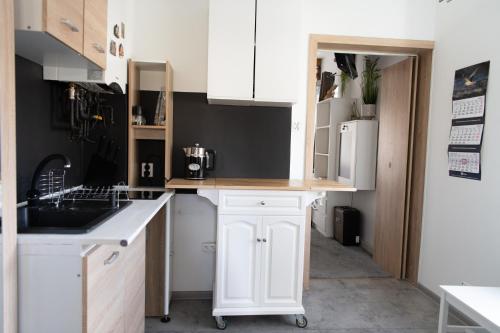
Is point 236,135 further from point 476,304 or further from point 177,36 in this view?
point 476,304

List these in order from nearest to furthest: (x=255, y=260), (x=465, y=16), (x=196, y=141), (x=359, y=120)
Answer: (x=255, y=260) → (x=465, y=16) → (x=196, y=141) → (x=359, y=120)

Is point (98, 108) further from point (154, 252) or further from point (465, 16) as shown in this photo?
point (465, 16)

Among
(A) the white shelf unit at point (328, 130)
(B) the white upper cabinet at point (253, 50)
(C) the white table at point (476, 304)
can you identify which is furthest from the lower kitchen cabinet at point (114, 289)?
(A) the white shelf unit at point (328, 130)

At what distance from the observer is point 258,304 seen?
227 centimetres

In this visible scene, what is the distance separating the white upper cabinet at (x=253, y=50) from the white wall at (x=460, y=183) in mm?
1294

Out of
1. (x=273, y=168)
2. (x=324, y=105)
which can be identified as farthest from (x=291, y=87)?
(x=324, y=105)

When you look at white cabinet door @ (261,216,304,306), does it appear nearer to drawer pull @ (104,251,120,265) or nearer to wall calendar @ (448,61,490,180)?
drawer pull @ (104,251,120,265)

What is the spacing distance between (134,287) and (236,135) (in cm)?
139

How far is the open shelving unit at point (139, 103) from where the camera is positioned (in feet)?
7.46

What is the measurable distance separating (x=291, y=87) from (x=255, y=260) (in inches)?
48.8

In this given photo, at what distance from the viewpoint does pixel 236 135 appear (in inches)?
106

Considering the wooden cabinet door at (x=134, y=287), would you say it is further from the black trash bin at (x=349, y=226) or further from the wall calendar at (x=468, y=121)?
the black trash bin at (x=349, y=226)

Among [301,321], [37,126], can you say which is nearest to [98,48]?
[37,126]

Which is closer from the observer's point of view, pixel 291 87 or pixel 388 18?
pixel 291 87
